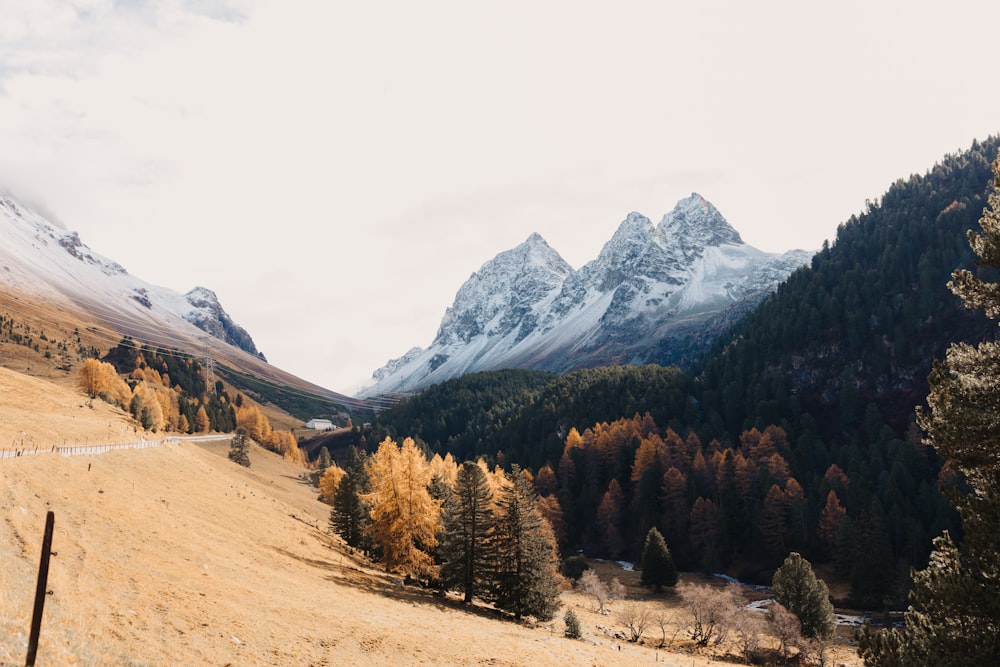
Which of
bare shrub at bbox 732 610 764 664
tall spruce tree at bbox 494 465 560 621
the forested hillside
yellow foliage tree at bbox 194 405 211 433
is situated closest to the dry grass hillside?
tall spruce tree at bbox 494 465 560 621

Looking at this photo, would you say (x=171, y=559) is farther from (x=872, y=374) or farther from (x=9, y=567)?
(x=872, y=374)

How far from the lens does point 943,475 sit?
100 metres

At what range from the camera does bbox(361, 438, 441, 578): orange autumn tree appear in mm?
50344

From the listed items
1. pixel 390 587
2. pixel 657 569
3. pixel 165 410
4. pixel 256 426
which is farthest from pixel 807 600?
pixel 256 426

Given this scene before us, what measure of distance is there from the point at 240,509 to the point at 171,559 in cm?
2537

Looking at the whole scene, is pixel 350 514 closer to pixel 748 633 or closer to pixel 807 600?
pixel 748 633

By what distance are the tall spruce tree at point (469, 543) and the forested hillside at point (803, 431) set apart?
5596 cm

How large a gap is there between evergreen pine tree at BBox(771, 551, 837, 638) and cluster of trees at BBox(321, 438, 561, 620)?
1017 inches

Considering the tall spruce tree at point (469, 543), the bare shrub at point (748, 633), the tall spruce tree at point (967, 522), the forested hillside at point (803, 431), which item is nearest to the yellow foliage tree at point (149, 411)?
the tall spruce tree at point (469, 543)

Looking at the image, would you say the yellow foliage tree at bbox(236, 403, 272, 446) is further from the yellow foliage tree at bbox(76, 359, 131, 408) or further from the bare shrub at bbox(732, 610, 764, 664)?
the bare shrub at bbox(732, 610, 764, 664)

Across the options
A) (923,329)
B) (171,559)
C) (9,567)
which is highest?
(923,329)

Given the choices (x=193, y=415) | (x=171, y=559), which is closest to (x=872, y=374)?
(x=171, y=559)

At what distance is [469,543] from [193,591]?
25782 mm

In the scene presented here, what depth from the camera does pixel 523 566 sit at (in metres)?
47.3
